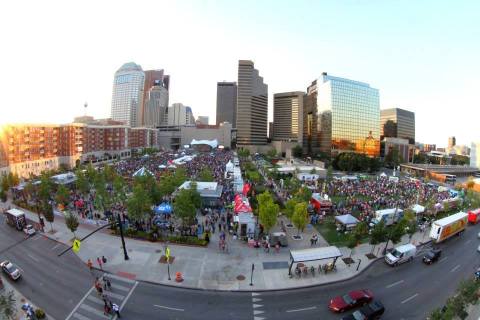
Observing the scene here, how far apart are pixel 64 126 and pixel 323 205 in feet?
275

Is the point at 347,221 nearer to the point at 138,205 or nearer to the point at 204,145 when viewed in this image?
the point at 138,205

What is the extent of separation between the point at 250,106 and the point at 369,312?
526 ft

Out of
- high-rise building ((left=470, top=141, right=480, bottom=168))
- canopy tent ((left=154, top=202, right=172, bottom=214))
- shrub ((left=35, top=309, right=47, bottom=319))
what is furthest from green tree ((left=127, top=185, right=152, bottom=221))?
high-rise building ((left=470, top=141, right=480, bottom=168))

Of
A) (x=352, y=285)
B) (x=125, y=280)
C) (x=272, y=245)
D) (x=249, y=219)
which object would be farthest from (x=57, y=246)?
(x=352, y=285)

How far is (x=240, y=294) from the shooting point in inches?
766

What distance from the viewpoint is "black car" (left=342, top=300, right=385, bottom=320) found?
53.1 feet

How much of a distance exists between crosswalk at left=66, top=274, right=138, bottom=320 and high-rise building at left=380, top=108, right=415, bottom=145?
20493cm

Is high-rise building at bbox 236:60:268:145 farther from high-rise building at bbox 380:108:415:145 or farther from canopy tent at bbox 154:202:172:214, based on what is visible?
canopy tent at bbox 154:202:172:214

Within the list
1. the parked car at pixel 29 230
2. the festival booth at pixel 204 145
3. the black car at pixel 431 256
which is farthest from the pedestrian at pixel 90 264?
the festival booth at pixel 204 145

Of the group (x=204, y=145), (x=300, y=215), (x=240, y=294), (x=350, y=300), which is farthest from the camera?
(x=204, y=145)

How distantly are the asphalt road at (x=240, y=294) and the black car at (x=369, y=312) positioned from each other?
3.02 feet

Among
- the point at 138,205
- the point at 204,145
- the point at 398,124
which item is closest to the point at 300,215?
the point at 138,205

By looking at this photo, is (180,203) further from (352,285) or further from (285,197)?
(285,197)

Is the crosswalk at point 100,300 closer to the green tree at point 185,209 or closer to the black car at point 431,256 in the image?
the green tree at point 185,209
